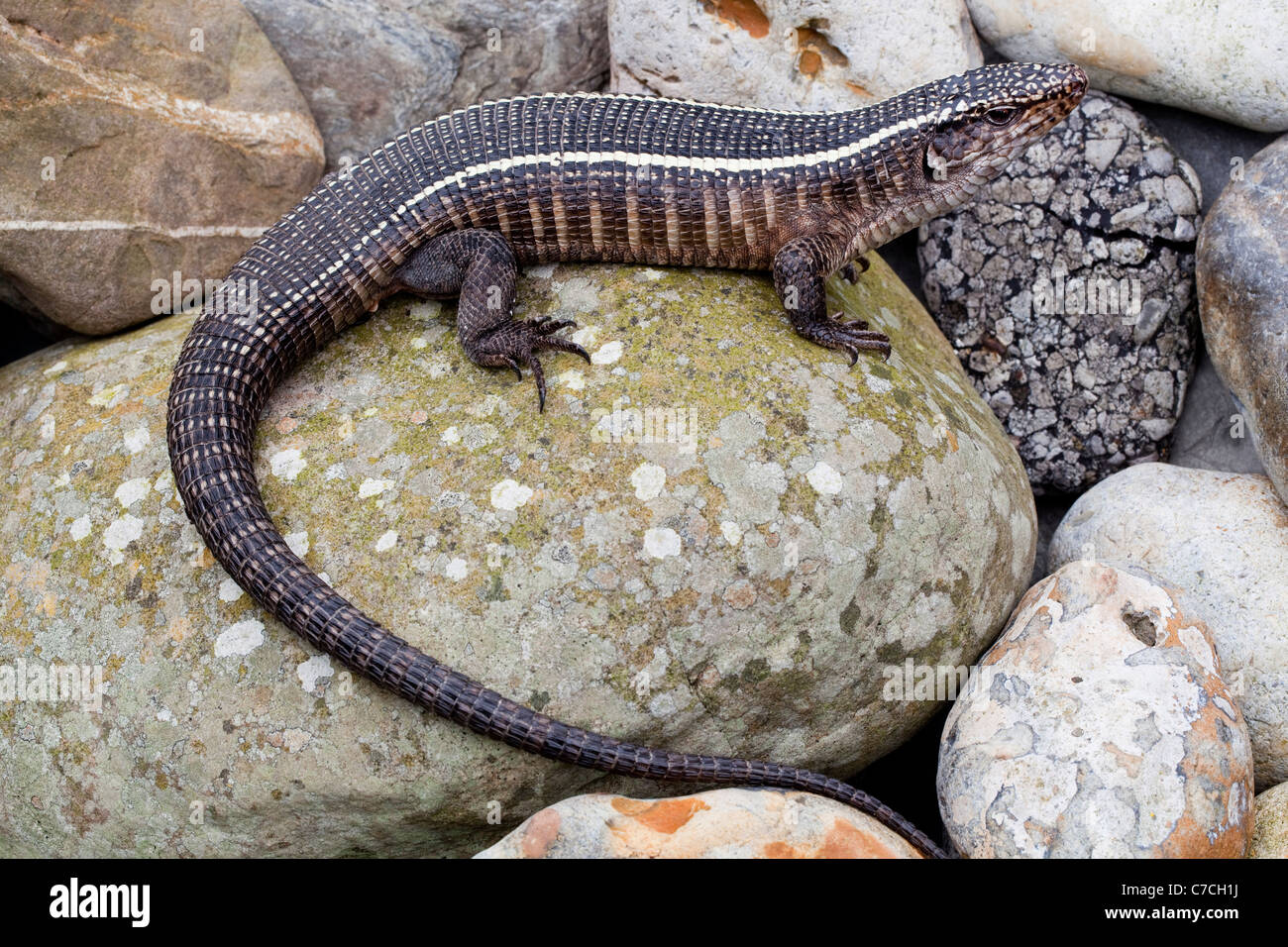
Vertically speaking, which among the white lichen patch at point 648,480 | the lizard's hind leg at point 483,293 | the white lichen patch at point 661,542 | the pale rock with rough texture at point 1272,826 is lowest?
the pale rock with rough texture at point 1272,826

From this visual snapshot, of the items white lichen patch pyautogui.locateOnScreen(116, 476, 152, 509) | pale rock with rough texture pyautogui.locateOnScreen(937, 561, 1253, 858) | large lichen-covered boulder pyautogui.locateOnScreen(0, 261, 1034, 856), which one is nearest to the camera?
pale rock with rough texture pyautogui.locateOnScreen(937, 561, 1253, 858)

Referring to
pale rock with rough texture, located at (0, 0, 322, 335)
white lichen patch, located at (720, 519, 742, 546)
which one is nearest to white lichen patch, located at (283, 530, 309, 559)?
white lichen patch, located at (720, 519, 742, 546)

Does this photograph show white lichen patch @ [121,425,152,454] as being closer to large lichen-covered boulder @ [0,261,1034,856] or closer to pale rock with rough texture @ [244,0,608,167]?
large lichen-covered boulder @ [0,261,1034,856]

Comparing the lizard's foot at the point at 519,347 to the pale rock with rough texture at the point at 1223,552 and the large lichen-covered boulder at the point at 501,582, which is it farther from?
the pale rock with rough texture at the point at 1223,552

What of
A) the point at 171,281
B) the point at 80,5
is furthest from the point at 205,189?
the point at 80,5

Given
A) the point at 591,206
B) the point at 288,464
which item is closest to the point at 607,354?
the point at 591,206

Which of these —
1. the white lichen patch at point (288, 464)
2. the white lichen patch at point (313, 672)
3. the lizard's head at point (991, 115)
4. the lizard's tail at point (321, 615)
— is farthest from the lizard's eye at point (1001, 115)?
the white lichen patch at point (313, 672)
